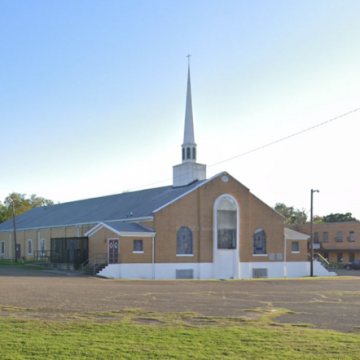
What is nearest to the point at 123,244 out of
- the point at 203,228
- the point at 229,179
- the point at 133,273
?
the point at 133,273

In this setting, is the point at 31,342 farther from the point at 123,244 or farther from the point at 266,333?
the point at 123,244

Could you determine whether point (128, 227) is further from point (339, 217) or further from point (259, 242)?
point (339, 217)

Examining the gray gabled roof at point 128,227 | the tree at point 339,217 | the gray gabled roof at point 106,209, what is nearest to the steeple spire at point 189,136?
the gray gabled roof at point 106,209

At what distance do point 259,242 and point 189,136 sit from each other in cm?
1102

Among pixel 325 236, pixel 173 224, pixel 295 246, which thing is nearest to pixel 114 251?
pixel 173 224

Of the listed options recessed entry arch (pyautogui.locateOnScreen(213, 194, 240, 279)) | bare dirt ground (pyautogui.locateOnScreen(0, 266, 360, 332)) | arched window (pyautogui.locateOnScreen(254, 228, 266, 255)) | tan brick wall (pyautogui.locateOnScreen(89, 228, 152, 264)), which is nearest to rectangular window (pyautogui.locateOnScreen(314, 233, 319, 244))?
arched window (pyautogui.locateOnScreen(254, 228, 266, 255))

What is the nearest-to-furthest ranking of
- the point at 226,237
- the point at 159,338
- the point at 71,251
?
the point at 159,338 → the point at 71,251 → the point at 226,237

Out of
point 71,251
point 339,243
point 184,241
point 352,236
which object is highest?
point 184,241

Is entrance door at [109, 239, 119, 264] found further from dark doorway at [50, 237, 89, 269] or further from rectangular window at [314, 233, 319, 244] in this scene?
rectangular window at [314, 233, 319, 244]

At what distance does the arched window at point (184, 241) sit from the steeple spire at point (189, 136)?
23.2ft

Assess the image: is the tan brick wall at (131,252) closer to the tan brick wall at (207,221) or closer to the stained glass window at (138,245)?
the stained glass window at (138,245)

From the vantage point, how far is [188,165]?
44.0 m

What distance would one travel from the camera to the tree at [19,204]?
283 feet

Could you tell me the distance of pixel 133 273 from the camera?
36.9 m
